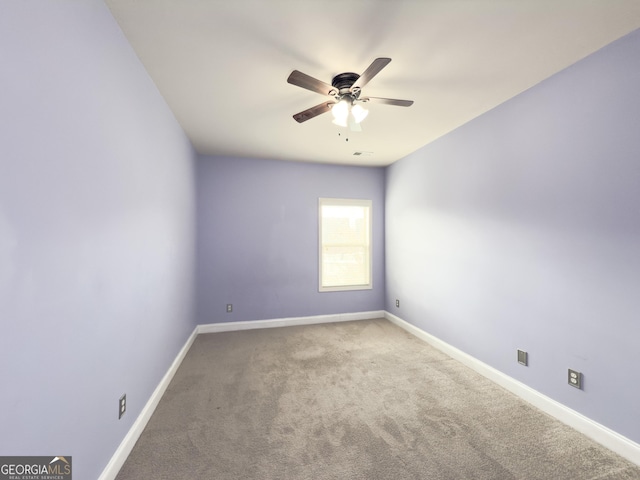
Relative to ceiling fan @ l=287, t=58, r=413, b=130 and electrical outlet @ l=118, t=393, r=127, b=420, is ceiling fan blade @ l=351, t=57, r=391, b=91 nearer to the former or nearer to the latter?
ceiling fan @ l=287, t=58, r=413, b=130

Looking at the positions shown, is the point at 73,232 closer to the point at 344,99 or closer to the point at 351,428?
the point at 344,99

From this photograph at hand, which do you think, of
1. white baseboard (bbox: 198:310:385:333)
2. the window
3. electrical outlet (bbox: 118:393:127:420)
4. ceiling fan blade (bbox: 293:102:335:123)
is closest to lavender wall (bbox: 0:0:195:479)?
electrical outlet (bbox: 118:393:127:420)

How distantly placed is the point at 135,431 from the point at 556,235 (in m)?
3.42

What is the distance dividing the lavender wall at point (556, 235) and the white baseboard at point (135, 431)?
3083mm

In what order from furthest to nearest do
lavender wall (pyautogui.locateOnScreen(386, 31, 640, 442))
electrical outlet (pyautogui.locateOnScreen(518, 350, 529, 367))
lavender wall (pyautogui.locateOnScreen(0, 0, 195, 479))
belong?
electrical outlet (pyautogui.locateOnScreen(518, 350, 529, 367)) < lavender wall (pyautogui.locateOnScreen(386, 31, 640, 442)) < lavender wall (pyautogui.locateOnScreen(0, 0, 195, 479))

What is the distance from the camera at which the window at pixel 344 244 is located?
15.3ft

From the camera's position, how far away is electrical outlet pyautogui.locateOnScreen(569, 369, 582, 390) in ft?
6.53

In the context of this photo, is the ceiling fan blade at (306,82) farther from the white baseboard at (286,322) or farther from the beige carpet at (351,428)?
the white baseboard at (286,322)

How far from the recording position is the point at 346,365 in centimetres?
304

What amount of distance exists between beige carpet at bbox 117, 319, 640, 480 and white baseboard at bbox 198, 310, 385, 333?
3.28ft

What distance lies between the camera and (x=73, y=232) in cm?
123

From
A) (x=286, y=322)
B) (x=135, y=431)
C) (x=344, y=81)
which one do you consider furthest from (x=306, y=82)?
(x=286, y=322)

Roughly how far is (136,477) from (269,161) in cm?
386

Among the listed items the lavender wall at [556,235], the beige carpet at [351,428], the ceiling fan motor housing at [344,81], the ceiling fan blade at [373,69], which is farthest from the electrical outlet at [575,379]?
the ceiling fan motor housing at [344,81]
